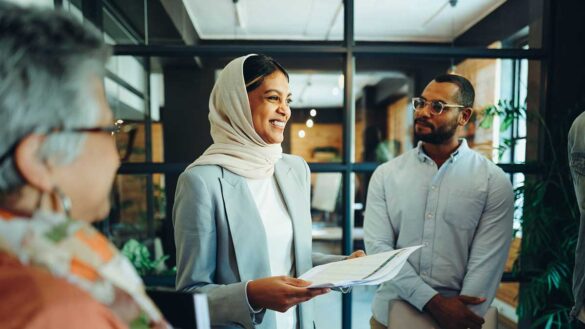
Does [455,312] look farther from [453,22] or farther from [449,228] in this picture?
[453,22]

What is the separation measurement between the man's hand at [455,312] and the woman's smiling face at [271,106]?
2.85 ft

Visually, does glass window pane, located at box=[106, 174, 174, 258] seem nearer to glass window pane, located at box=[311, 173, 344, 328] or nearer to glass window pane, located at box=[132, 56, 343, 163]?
glass window pane, located at box=[132, 56, 343, 163]

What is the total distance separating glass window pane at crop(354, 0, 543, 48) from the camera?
2723 millimetres

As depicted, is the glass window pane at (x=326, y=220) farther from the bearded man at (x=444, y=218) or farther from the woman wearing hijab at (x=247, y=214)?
the woman wearing hijab at (x=247, y=214)

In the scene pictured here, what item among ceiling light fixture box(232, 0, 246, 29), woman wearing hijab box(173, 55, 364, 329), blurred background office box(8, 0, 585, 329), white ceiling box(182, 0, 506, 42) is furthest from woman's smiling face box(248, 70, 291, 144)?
ceiling light fixture box(232, 0, 246, 29)

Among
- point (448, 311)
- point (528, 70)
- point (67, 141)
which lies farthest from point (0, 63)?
point (528, 70)

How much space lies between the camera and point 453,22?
375 cm

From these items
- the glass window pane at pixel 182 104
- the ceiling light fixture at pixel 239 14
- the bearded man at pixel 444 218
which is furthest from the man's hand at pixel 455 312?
the ceiling light fixture at pixel 239 14

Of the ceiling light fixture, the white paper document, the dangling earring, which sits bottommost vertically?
the white paper document

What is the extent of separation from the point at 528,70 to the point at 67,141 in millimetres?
2838

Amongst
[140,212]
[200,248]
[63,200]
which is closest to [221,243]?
[200,248]

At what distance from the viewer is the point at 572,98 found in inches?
94.6

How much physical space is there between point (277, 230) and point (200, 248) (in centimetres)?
25

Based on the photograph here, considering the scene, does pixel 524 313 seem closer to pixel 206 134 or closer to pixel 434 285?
pixel 434 285
